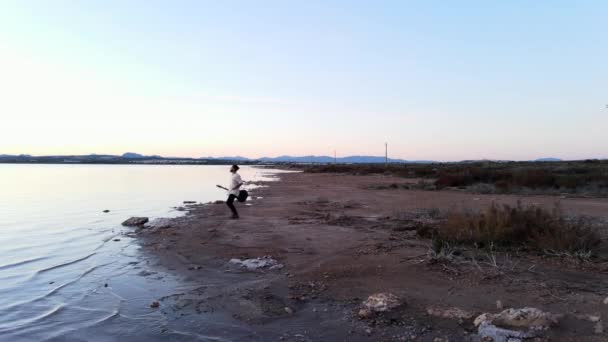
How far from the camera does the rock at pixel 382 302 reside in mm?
5352

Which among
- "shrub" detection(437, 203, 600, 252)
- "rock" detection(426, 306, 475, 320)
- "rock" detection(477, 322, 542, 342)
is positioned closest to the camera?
"rock" detection(477, 322, 542, 342)

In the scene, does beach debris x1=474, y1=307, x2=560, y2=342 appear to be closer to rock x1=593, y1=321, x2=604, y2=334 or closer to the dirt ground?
the dirt ground

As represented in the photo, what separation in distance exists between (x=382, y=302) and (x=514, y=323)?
144 cm

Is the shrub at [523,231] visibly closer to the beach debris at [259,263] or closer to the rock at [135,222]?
the beach debris at [259,263]

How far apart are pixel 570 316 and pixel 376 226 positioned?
726 centimetres

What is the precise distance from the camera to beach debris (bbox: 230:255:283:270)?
7871 mm

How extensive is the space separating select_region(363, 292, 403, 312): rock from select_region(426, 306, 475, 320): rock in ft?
1.26

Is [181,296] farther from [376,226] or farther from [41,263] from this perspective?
[376,226]

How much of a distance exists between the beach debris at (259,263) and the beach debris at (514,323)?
3.84 metres

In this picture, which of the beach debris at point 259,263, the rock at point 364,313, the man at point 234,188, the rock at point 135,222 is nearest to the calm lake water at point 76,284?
the rock at point 135,222

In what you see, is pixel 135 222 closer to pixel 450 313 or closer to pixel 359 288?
pixel 359 288

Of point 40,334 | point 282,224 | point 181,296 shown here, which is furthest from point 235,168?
point 40,334

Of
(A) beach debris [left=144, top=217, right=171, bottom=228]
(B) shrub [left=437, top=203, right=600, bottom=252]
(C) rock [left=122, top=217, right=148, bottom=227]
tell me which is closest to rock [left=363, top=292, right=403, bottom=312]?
(B) shrub [left=437, top=203, right=600, bottom=252]

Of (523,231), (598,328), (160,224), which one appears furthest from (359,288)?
(160,224)
